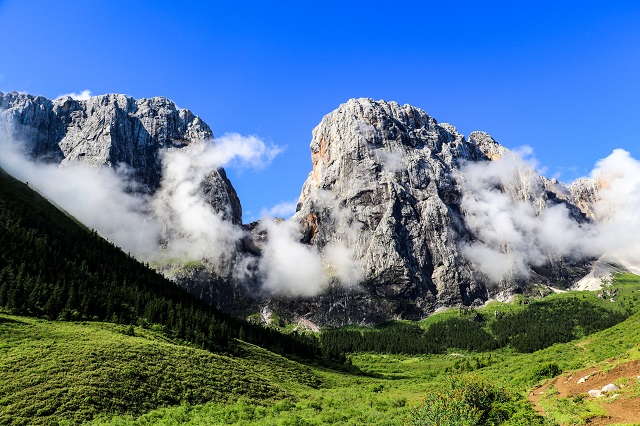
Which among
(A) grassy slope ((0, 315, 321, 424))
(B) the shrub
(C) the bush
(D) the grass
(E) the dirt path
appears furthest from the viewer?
(A) grassy slope ((0, 315, 321, 424))

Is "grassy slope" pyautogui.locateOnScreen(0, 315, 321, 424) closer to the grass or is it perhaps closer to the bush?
the grass

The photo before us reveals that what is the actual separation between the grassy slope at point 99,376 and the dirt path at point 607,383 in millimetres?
41006

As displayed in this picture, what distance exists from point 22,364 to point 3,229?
88211 millimetres

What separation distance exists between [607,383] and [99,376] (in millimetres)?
55766

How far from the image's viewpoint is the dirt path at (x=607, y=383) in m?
24.4

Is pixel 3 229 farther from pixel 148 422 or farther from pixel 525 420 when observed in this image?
pixel 525 420

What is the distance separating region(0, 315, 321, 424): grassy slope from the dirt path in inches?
1614

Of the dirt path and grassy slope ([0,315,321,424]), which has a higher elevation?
the dirt path

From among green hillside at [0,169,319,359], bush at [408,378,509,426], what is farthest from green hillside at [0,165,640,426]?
green hillside at [0,169,319,359]

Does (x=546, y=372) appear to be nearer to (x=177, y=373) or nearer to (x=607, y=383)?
(x=607, y=383)

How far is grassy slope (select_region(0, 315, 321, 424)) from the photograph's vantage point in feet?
149

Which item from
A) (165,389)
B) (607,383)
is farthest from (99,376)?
(607,383)

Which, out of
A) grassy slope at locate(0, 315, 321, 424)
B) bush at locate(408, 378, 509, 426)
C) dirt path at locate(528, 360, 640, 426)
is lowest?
grassy slope at locate(0, 315, 321, 424)

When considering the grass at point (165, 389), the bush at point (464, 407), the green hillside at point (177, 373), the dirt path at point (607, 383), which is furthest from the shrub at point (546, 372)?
the bush at point (464, 407)
